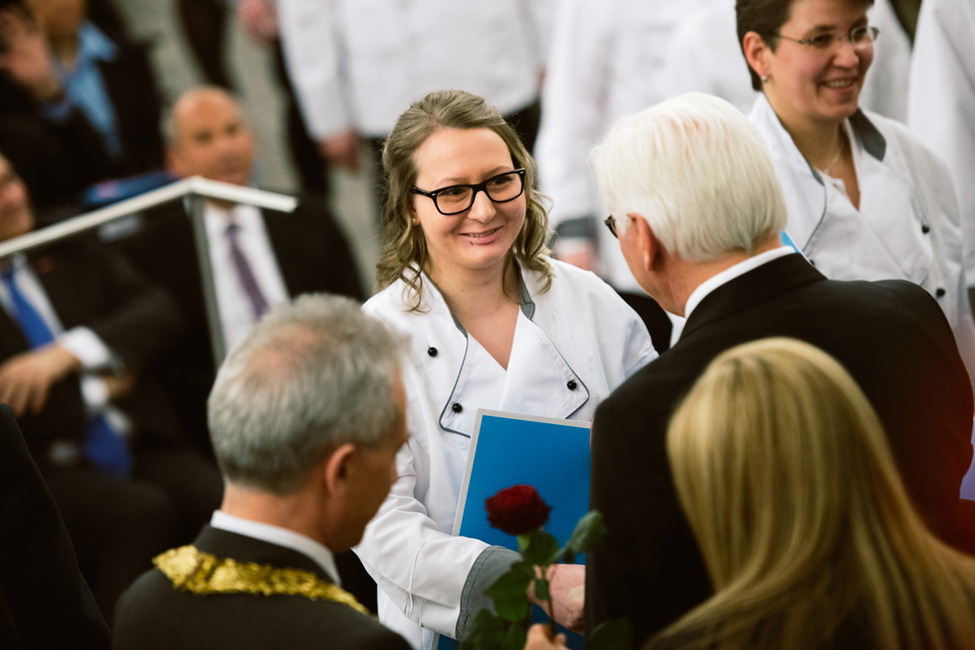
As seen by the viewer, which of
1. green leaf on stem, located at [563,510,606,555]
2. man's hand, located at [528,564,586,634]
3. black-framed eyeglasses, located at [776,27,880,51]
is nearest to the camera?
green leaf on stem, located at [563,510,606,555]

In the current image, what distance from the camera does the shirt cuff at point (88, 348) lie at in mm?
3505

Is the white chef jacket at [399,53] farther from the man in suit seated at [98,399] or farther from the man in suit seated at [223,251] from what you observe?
the man in suit seated at [98,399]

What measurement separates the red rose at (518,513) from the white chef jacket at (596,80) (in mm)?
2225

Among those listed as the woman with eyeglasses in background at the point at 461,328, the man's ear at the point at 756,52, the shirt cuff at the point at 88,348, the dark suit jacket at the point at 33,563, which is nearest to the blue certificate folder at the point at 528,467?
the woman with eyeglasses in background at the point at 461,328

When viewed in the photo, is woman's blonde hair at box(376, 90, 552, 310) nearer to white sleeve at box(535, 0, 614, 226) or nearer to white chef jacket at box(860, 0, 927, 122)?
white chef jacket at box(860, 0, 927, 122)

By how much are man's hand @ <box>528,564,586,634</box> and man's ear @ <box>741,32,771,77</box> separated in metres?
1.33

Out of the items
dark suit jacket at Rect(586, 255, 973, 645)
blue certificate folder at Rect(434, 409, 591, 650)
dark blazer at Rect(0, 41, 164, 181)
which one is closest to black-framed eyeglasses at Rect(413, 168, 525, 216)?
blue certificate folder at Rect(434, 409, 591, 650)

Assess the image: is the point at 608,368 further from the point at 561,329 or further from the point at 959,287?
the point at 959,287

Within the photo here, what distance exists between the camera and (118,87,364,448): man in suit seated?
3.73m

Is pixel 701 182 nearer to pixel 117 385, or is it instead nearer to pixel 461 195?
pixel 461 195

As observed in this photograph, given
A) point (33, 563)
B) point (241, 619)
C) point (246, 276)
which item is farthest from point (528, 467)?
point (246, 276)

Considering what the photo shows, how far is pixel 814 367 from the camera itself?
3.74ft

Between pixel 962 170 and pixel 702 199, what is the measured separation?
1720mm

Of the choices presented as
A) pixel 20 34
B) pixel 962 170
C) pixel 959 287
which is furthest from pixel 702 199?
pixel 20 34
